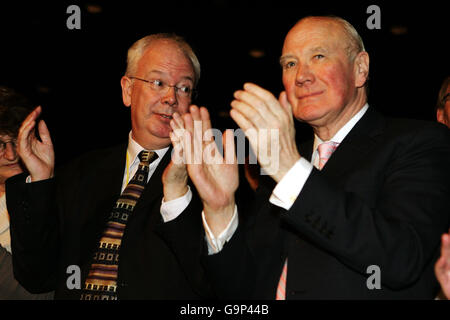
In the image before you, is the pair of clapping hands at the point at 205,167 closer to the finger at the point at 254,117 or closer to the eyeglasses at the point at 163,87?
the finger at the point at 254,117

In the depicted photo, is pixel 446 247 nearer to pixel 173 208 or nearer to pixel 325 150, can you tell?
pixel 325 150

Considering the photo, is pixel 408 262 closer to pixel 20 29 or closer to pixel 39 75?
pixel 20 29

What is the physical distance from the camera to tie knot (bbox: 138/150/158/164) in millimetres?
2086

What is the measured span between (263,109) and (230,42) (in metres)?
3.68

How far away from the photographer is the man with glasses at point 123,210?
1768 millimetres

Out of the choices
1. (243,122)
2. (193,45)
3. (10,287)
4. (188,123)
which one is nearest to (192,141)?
(188,123)

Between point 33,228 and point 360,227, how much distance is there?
4.05 ft

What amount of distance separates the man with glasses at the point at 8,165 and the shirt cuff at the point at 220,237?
0.86 metres

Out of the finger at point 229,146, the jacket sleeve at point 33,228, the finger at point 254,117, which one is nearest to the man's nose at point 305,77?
the finger at point 229,146

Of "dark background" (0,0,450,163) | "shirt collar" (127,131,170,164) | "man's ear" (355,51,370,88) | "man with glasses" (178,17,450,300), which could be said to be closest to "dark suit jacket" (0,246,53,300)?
"shirt collar" (127,131,170,164)

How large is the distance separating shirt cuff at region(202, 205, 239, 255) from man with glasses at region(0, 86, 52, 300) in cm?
86

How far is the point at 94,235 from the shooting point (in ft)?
6.29

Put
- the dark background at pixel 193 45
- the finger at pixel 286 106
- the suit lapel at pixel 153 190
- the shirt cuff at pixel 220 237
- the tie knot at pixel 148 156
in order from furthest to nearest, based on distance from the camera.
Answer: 1. the dark background at pixel 193 45
2. the tie knot at pixel 148 156
3. the suit lapel at pixel 153 190
4. the shirt cuff at pixel 220 237
5. the finger at pixel 286 106
